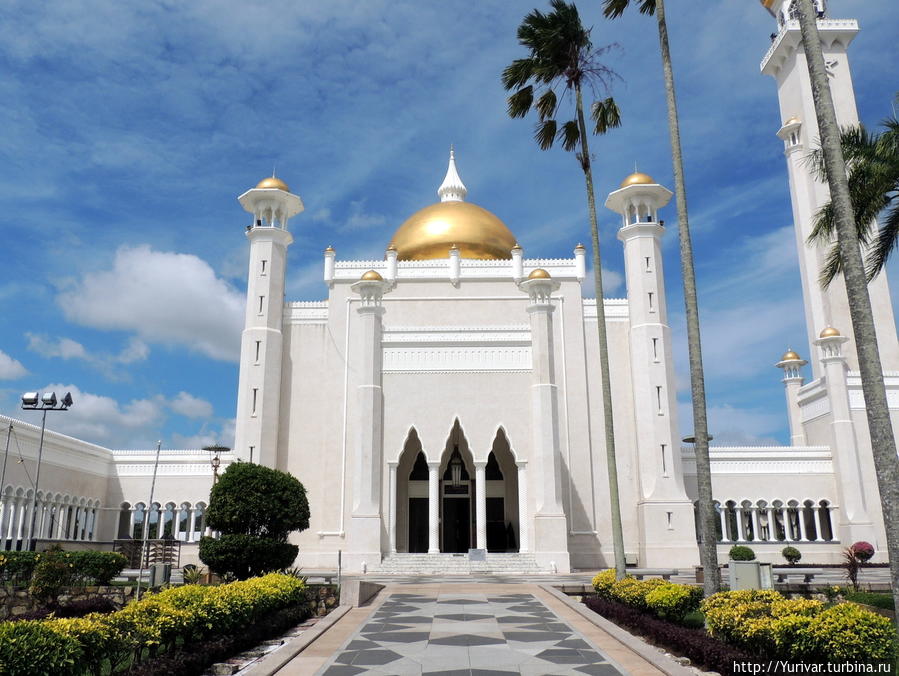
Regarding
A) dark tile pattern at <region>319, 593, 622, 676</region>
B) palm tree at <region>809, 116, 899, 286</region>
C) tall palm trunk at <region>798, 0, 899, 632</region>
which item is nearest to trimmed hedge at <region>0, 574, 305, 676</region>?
dark tile pattern at <region>319, 593, 622, 676</region>

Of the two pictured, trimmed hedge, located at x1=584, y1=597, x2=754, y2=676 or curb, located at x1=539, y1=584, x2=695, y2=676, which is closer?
curb, located at x1=539, y1=584, x2=695, y2=676

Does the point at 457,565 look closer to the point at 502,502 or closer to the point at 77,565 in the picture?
the point at 502,502

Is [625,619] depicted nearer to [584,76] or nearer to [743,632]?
[743,632]

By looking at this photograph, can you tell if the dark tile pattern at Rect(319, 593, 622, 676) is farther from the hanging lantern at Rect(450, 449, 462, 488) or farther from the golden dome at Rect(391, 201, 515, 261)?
the golden dome at Rect(391, 201, 515, 261)

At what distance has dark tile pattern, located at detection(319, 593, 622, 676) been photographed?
27.1ft

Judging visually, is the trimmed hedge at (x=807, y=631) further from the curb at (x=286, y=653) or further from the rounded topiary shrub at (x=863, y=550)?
the rounded topiary shrub at (x=863, y=550)

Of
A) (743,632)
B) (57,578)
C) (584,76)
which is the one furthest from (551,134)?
(57,578)

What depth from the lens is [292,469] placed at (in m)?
29.7

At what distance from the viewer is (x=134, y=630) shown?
311 inches

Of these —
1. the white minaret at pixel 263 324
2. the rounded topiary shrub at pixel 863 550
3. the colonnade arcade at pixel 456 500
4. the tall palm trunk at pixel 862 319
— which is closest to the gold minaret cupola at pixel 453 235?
the white minaret at pixel 263 324

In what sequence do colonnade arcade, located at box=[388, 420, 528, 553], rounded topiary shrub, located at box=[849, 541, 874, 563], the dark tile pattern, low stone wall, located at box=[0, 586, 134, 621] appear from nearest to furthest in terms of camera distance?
the dark tile pattern, low stone wall, located at box=[0, 586, 134, 621], rounded topiary shrub, located at box=[849, 541, 874, 563], colonnade arcade, located at box=[388, 420, 528, 553]

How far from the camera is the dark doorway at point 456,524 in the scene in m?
30.6

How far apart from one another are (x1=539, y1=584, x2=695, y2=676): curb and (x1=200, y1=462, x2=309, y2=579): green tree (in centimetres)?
705

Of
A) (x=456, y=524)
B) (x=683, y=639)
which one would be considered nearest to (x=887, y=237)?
(x=683, y=639)
